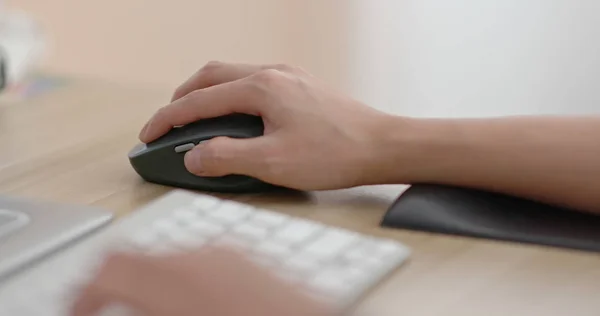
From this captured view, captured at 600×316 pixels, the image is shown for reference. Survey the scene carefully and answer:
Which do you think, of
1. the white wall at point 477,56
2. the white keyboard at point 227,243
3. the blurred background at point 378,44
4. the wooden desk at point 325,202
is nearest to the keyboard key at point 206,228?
the white keyboard at point 227,243

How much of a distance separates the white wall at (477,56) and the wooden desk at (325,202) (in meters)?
0.64

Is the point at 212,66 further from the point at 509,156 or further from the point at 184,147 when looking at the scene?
the point at 509,156

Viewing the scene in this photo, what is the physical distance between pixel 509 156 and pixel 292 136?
18 cm

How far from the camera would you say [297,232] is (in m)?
0.61

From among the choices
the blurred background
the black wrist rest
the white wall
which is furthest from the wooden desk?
the white wall

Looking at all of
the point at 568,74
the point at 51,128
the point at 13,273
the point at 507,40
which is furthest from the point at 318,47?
the point at 13,273

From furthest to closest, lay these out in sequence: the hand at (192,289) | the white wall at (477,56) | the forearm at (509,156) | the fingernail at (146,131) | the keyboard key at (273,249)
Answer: the white wall at (477,56) < the fingernail at (146,131) < the forearm at (509,156) < the keyboard key at (273,249) < the hand at (192,289)

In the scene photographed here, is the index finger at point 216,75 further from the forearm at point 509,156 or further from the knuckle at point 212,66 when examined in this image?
the forearm at point 509,156

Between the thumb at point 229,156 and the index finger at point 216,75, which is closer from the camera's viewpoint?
the thumb at point 229,156

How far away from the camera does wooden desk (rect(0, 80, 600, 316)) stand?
21.4 inches

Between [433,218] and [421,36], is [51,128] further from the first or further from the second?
[421,36]

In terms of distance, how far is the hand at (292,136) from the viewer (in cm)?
71

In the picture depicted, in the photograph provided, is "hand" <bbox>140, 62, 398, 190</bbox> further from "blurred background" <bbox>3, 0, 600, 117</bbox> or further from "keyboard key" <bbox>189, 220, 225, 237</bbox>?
"blurred background" <bbox>3, 0, 600, 117</bbox>

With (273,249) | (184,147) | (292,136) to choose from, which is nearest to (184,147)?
(184,147)
